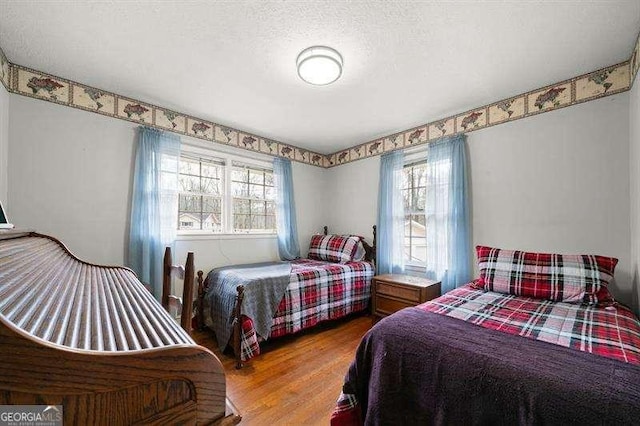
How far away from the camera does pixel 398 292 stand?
2.91 m

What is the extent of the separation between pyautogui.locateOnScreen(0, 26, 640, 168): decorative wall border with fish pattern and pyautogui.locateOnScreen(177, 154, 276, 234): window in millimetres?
320

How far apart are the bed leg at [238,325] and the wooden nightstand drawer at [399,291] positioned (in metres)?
1.65

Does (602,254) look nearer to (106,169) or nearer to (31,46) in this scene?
(106,169)

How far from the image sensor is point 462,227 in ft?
9.02

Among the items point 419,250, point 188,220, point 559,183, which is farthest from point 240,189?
point 559,183

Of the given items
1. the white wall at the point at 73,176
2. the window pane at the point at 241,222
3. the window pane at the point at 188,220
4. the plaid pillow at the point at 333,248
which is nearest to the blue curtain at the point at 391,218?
the plaid pillow at the point at 333,248

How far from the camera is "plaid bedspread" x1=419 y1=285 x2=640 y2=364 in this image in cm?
117

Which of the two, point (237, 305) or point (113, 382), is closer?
point (113, 382)

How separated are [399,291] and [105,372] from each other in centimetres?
287

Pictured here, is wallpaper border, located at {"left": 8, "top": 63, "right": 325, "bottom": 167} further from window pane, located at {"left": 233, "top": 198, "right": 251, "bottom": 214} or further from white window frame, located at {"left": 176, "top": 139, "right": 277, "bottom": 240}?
window pane, located at {"left": 233, "top": 198, "right": 251, "bottom": 214}

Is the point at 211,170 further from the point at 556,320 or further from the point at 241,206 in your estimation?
the point at 556,320

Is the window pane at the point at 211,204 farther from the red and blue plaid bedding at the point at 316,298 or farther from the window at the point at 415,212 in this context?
the window at the point at 415,212

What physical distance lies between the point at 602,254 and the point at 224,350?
10.8 ft

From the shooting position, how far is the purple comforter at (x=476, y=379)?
2.81ft
